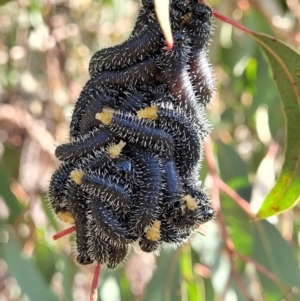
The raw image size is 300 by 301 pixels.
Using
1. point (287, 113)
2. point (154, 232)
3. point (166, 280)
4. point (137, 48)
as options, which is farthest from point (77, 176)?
point (166, 280)

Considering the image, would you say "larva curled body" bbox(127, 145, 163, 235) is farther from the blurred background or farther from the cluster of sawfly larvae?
the blurred background

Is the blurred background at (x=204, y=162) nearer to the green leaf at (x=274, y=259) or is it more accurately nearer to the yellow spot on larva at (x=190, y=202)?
the green leaf at (x=274, y=259)

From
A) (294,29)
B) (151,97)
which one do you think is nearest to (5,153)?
(294,29)

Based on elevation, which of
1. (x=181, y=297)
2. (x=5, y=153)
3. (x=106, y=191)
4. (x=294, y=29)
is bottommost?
(x=5, y=153)

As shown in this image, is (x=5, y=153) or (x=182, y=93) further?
(x=5, y=153)

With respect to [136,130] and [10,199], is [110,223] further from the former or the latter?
[10,199]

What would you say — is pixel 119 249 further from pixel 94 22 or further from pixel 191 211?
pixel 94 22

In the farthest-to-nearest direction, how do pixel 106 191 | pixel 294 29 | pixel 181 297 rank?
pixel 294 29
pixel 181 297
pixel 106 191

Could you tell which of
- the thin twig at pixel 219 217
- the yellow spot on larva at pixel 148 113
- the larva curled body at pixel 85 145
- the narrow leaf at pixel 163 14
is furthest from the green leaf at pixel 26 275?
the narrow leaf at pixel 163 14
